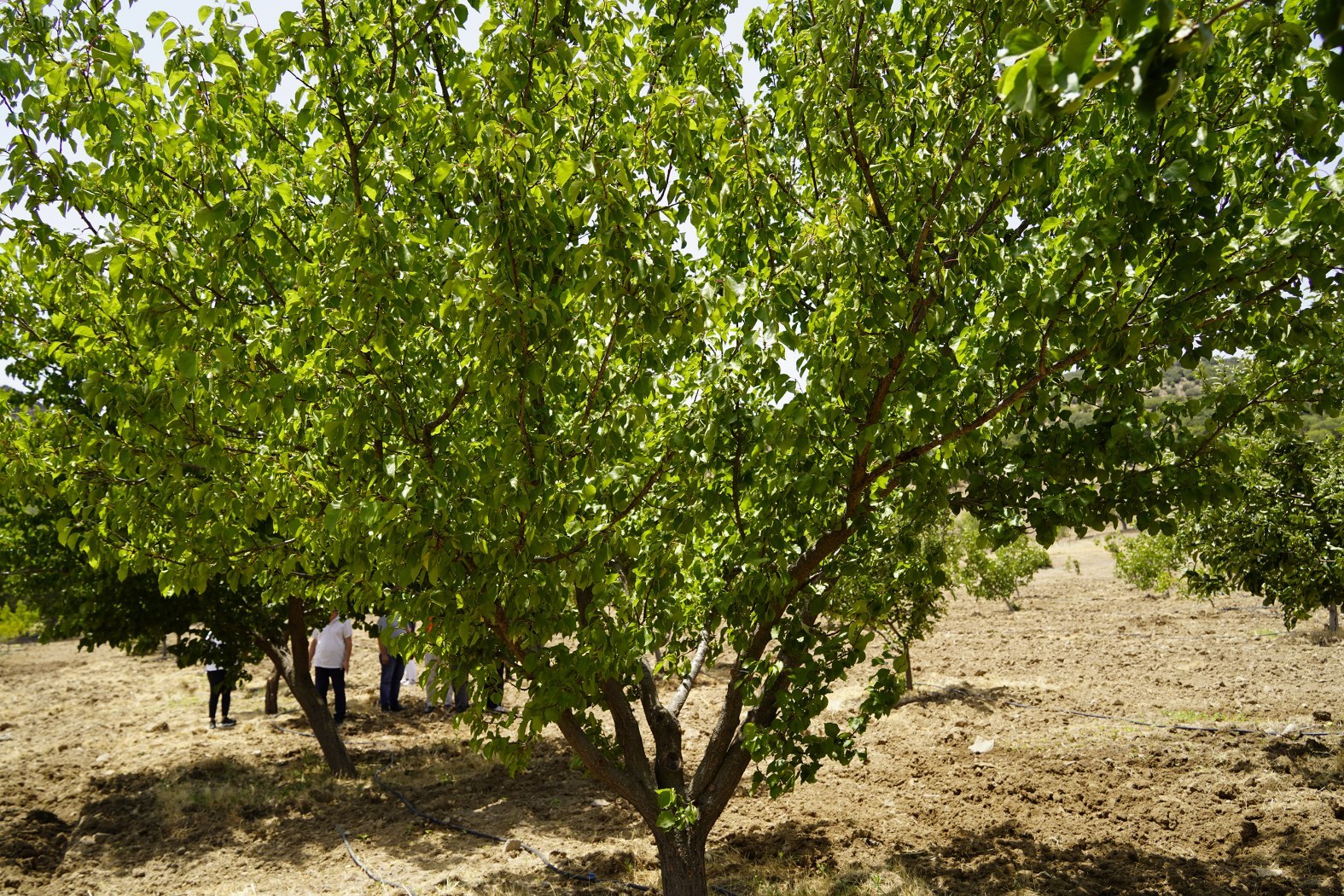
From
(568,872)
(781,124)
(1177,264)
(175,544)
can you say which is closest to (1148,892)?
(568,872)

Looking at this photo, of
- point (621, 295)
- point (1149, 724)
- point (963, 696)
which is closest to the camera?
point (621, 295)

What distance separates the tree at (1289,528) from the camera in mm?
7637

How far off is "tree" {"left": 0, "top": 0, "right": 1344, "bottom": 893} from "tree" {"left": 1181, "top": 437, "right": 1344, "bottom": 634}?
508 cm

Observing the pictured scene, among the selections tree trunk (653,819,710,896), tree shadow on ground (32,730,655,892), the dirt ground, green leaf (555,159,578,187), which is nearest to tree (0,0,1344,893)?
green leaf (555,159,578,187)

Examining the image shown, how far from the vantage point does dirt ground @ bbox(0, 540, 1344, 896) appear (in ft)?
20.2

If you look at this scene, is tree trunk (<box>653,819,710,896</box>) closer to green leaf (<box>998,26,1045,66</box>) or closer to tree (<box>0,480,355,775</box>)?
green leaf (<box>998,26,1045,66</box>)

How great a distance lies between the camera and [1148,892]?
5469mm

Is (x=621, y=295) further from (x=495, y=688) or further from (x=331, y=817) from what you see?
(x=331, y=817)

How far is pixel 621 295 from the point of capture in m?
2.80

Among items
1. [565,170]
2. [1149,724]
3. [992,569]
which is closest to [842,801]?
[1149,724]

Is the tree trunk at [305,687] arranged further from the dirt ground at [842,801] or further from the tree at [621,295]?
the tree at [621,295]

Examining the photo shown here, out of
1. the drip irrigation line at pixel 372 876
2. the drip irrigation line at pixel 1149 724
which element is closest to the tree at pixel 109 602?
the drip irrigation line at pixel 372 876

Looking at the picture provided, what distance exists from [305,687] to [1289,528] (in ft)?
33.1

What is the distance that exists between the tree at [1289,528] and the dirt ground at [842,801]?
162cm
